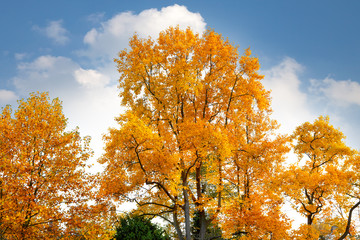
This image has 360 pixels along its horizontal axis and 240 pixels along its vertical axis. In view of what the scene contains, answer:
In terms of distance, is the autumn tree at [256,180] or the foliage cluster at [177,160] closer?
the foliage cluster at [177,160]

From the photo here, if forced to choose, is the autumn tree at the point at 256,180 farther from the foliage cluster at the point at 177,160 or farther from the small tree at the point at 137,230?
the small tree at the point at 137,230

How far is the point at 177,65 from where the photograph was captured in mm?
17953

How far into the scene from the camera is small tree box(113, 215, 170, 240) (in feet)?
55.3

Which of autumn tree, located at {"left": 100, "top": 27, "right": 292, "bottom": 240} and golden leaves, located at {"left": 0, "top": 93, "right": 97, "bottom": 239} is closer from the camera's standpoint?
golden leaves, located at {"left": 0, "top": 93, "right": 97, "bottom": 239}

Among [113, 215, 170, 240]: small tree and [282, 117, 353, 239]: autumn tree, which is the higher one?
[282, 117, 353, 239]: autumn tree

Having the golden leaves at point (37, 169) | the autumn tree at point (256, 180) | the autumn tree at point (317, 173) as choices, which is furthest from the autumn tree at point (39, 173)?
the autumn tree at point (317, 173)

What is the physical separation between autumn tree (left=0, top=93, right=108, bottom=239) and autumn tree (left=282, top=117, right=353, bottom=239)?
12871 millimetres

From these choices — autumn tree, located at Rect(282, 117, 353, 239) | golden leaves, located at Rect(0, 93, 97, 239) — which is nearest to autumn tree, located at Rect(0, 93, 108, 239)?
golden leaves, located at Rect(0, 93, 97, 239)

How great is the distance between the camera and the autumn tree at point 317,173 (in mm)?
19422

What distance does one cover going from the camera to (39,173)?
14.9 m

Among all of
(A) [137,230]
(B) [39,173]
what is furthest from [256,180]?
(B) [39,173]

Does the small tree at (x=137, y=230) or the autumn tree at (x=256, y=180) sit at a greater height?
the autumn tree at (x=256, y=180)

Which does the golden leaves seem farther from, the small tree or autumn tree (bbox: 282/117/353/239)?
autumn tree (bbox: 282/117/353/239)

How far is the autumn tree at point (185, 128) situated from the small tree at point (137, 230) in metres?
0.86
